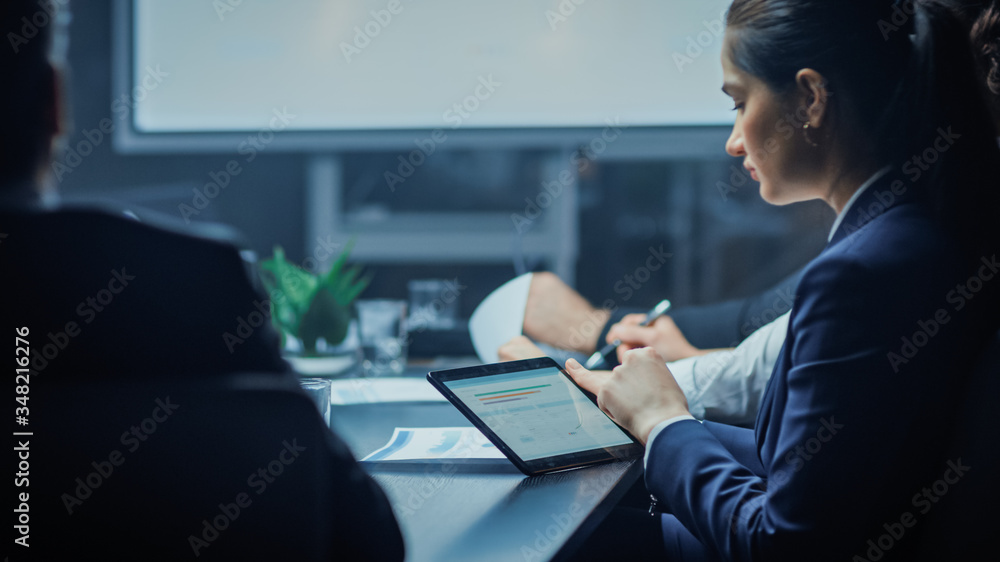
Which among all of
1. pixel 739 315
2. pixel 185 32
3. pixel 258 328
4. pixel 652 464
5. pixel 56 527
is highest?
pixel 185 32

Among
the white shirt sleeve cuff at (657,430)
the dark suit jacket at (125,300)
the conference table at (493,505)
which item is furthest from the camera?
the white shirt sleeve cuff at (657,430)

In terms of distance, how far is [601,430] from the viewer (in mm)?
896

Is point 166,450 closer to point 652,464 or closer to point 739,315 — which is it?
point 652,464

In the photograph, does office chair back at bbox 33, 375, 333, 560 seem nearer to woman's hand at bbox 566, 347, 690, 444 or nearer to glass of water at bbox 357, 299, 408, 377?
woman's hand at bbox 566, 347, 690, 444

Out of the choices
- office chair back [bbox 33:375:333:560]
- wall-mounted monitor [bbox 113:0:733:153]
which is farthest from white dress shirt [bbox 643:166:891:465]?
wall-mounted monitor [bbox 113:0:733:153]

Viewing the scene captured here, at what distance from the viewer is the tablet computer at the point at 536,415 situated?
0.83 meters

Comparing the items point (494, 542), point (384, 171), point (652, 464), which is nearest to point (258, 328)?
point (494, 542)

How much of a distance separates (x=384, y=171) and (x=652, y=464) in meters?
1.82

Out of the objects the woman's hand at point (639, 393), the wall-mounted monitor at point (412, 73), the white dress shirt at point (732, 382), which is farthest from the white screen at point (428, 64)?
the woman's hand at point (639, 393)

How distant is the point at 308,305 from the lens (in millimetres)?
1362

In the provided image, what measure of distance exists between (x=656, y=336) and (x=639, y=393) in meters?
0.61

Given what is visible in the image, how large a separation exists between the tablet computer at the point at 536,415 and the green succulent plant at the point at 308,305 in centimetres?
58

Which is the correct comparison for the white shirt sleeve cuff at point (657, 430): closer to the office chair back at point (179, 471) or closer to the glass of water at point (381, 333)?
the office chair back at point (179, 471)

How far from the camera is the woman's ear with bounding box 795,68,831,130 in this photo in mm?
819
